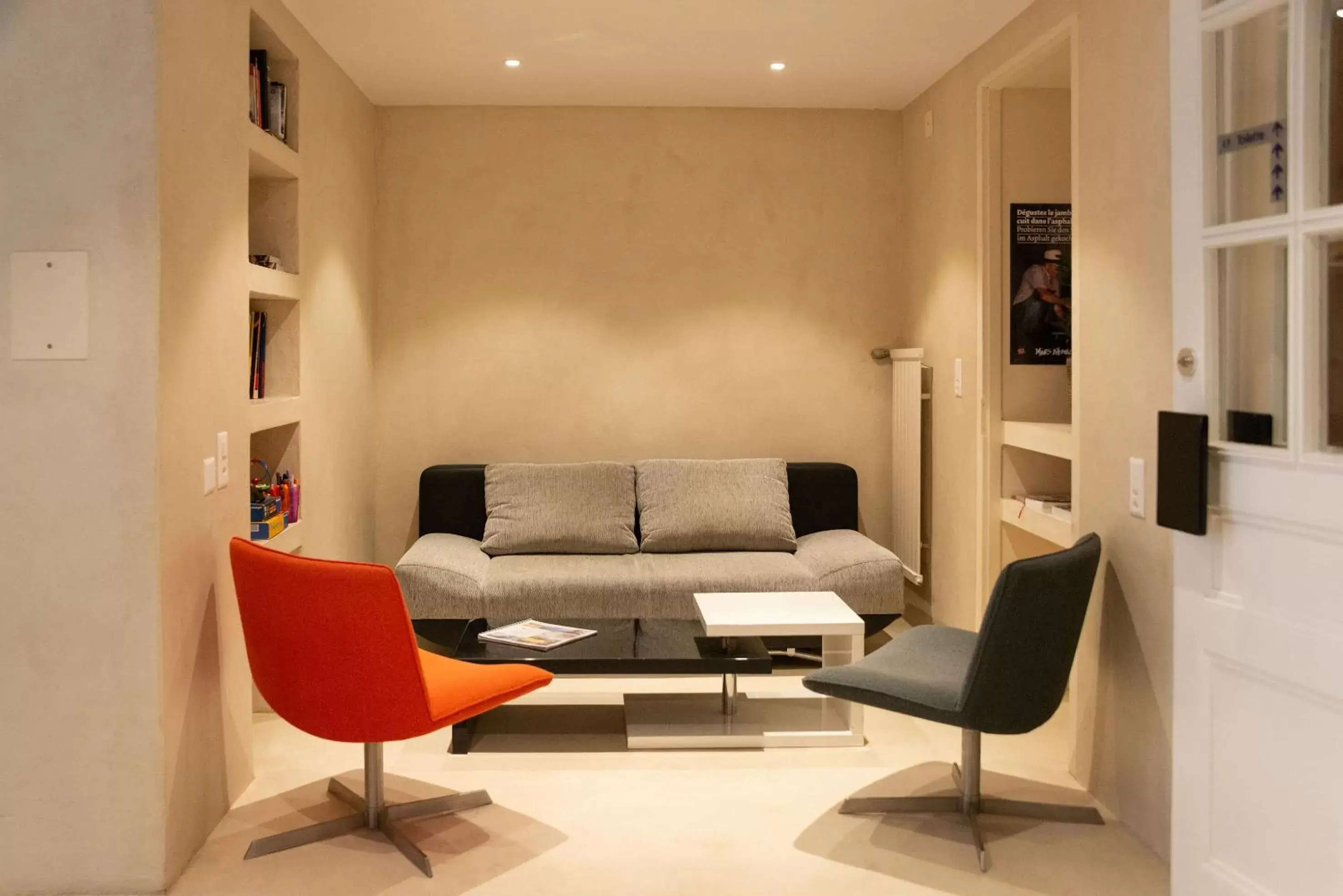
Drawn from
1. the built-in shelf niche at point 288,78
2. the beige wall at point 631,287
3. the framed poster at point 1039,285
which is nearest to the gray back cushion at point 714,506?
the beige wall at point 631,287

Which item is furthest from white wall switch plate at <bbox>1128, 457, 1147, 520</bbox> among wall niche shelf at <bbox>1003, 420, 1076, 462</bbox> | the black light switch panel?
the black light switch panel

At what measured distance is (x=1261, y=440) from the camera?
7.48 ft

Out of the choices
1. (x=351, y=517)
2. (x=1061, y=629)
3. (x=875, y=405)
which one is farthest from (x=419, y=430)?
(x=1061, y=629)

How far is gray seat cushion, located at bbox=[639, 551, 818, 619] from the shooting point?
4.73 meters

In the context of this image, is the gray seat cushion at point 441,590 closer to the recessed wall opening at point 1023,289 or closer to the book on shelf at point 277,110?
the book on shelf at point 277,110

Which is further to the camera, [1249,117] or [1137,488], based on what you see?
[1137,488]

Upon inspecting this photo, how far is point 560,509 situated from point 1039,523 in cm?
218

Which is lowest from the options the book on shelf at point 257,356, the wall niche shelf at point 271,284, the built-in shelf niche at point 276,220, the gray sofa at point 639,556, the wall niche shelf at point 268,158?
the gray sofa at point 639,556

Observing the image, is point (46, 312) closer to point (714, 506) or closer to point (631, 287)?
point (714, 506)

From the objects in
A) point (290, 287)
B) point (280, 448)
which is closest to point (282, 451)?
point (280, 448)

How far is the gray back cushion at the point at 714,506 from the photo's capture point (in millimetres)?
5348

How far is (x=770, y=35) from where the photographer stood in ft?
14.9

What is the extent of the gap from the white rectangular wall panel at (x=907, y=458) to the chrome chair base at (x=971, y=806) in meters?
2.12

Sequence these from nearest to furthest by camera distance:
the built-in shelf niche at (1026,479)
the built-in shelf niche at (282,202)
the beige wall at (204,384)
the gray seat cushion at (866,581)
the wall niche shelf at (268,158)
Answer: the beige wall at (204,384) < the wall niche shelf at (268,158) < the built-in shelf niche at (282,202) < the built-in shelf niche at (1026,479) < the gray seat cushion at (866,581)
